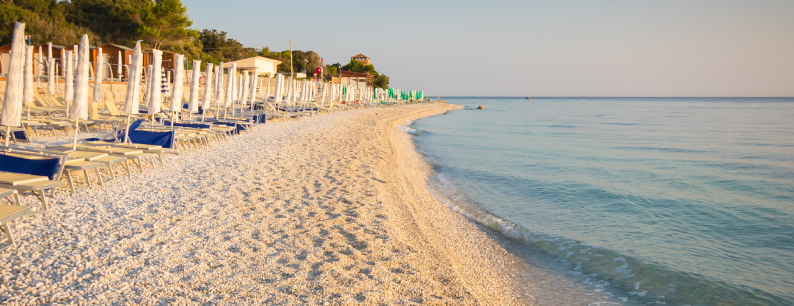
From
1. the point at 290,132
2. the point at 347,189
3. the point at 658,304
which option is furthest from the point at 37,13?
the point at 658,304

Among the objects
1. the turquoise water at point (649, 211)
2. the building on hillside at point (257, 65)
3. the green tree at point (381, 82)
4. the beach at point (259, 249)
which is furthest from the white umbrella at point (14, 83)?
the green tree at point (381, 82)

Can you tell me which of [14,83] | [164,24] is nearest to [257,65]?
[164,24]

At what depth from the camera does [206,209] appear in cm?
489

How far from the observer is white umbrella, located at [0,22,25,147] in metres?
4.20

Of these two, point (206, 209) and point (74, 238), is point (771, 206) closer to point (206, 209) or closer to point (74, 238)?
point (206, 209)

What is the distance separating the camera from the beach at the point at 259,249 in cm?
304

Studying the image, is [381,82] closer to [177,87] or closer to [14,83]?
[177,87]

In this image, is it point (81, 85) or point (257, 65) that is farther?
point (257, 65)

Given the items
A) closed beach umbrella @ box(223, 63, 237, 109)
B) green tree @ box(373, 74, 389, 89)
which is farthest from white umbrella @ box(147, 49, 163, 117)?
green tree @ box(373, 74, 389, 89)

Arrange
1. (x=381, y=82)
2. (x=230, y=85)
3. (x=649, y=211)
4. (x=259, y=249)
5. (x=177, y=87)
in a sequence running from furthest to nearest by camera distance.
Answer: (x=381, y=82) → (x=230, y=85) → (x=177, y=87) → (x=649, y=211) → (x=259, y=249)

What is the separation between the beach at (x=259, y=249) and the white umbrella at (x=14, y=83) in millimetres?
907

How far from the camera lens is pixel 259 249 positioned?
152 inches

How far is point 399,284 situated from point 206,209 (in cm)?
249

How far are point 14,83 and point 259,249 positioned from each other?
2.73 meters
